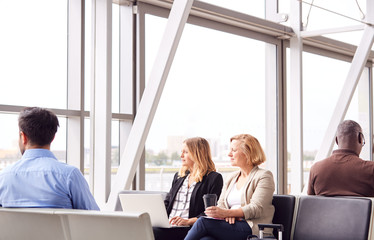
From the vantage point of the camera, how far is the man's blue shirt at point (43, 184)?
9.31 ft

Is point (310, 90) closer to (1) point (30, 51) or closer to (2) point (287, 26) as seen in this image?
(2) point (287, 26)

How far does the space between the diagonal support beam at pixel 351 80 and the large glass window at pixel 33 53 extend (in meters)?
3.36

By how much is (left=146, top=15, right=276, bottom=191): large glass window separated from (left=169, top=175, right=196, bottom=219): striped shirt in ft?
5.35

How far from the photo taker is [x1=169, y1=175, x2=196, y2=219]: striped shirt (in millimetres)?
4711

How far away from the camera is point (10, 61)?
17.4 ft

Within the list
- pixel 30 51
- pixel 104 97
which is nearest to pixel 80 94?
pixel 104 97

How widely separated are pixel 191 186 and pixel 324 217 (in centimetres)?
106

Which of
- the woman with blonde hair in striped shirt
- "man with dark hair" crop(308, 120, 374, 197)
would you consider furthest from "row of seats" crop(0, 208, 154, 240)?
"man with dark hair" crop(308, 120, 374, 197)

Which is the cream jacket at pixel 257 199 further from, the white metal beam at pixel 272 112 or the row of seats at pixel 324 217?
the white metal beam at pixel 272 112

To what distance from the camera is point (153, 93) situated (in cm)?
538

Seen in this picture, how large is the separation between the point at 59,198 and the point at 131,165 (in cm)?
266

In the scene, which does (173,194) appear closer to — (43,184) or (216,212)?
(216,212)

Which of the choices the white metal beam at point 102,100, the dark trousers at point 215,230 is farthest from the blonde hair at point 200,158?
the white metal beam at point 102,100

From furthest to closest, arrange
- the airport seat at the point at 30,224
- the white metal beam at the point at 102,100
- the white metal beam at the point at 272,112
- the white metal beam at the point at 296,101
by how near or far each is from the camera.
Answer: the white metal beam at the point at 272,112 < the white metal beam at the point at 296,101 < the white metal beam at the point at 102,100 < the airport seat at the point at 30,224
